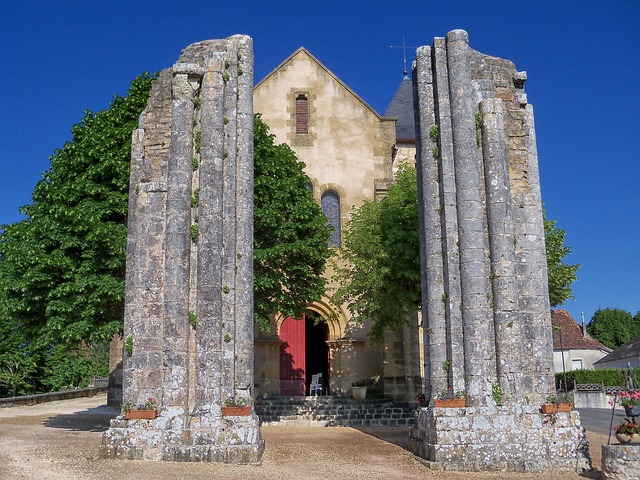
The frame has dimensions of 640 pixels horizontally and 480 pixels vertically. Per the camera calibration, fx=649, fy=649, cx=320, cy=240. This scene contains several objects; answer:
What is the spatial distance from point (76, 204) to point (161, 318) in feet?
22.6

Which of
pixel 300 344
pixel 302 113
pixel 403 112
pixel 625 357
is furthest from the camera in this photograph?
pixel 625 357

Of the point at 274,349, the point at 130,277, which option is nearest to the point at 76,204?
the point at 130,277

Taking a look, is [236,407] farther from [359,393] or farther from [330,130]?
[330,130]

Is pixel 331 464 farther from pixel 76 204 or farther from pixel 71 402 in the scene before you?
pixel 71 402

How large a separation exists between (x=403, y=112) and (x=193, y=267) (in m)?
20.1

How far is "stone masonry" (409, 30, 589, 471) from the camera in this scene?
381 inches

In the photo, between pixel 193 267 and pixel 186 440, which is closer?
pixel 186 440

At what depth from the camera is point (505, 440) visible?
9.62 metres

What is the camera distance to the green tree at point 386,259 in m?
17.4

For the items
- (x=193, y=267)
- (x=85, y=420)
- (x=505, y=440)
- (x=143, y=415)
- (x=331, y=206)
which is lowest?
(x=85, y=420)

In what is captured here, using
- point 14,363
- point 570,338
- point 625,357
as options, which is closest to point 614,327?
point 570,338

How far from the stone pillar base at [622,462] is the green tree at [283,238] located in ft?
33.3

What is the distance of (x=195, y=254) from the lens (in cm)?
1035

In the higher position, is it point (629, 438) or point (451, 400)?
point (451, 400)
